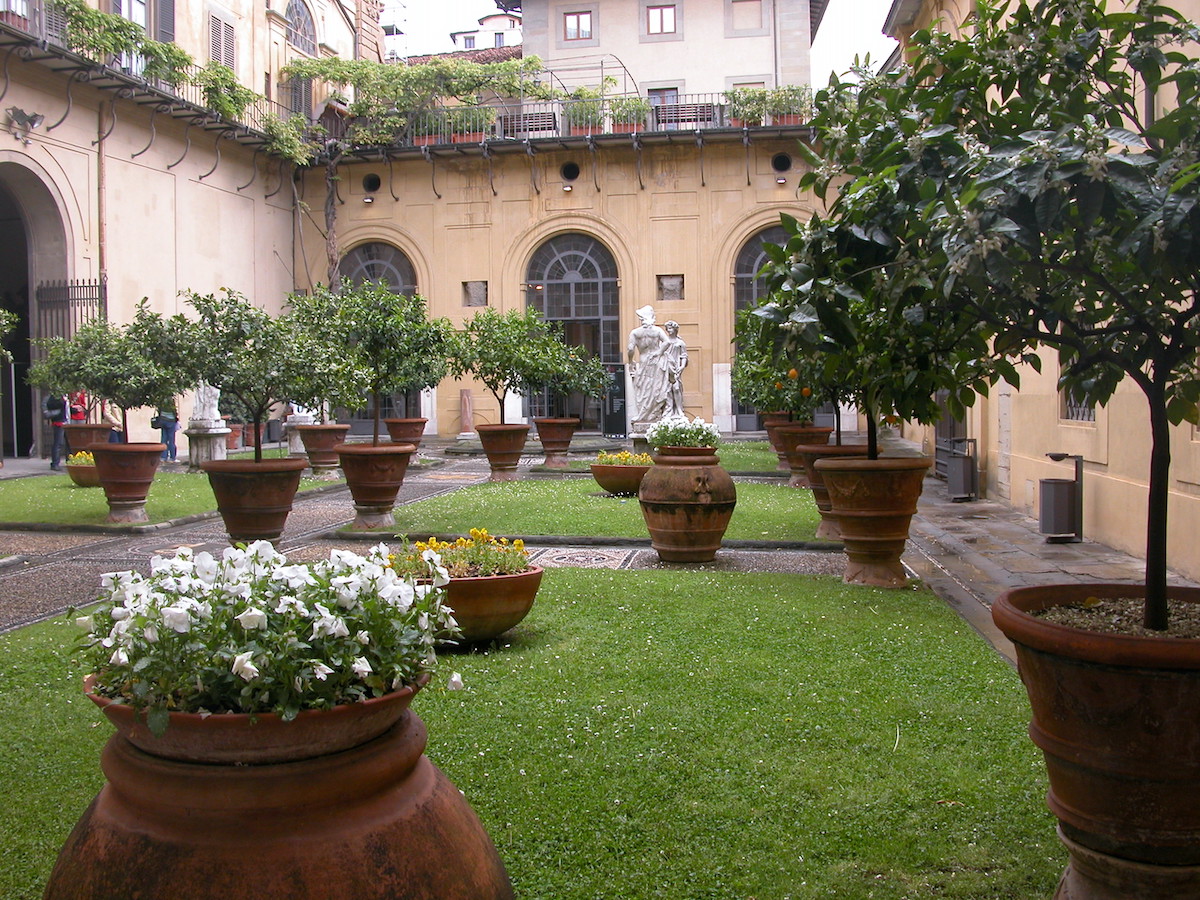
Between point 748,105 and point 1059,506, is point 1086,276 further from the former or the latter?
point 748,105

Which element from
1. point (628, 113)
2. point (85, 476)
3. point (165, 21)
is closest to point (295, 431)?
point (85, 476)

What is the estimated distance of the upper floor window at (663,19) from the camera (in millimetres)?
30094

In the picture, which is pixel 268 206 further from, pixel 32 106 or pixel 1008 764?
pixel 1008 764

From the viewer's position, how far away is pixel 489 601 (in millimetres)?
5359

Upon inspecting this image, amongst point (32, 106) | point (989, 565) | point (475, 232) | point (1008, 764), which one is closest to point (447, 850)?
point (1008, 764)

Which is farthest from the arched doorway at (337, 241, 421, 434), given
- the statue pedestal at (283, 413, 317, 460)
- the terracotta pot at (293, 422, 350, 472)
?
the terracotta pot at (293, 422, 350, 472)

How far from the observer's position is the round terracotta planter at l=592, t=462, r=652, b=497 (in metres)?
13.1

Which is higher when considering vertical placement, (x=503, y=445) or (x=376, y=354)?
(x=376, y=354)

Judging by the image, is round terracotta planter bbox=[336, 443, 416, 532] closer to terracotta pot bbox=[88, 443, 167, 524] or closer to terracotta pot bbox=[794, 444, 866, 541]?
terracotta pot bbox=[88, 443, 167, 524]

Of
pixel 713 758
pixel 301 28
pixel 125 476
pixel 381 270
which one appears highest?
pixel 301 28

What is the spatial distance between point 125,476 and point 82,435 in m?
6.61

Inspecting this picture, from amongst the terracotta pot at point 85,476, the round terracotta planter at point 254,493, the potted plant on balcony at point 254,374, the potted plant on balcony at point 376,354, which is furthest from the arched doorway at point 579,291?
the round terracotta planter at point 254,493

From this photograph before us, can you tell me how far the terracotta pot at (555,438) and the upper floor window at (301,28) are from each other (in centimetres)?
1642

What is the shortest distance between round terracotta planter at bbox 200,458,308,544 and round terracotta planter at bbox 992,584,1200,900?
262 inches
